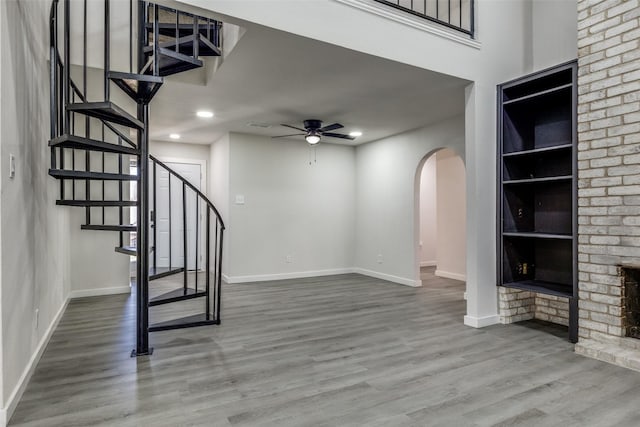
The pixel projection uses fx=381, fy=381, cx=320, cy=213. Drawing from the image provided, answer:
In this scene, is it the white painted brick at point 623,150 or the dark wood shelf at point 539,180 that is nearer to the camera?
the white painted brick at point 623,150

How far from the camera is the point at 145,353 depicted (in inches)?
116

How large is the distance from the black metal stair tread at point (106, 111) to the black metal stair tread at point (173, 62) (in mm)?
523

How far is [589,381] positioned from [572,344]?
2.48 feet

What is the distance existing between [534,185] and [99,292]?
5430mm

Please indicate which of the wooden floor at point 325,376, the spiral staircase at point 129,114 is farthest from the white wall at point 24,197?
the wooden floor at point 325,376

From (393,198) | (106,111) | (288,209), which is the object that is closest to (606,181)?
(393,198)

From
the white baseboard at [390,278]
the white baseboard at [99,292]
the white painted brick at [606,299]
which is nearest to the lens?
the white painted brick at [606,299]

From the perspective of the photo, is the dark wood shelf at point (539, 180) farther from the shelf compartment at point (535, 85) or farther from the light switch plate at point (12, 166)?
the light switch plate at point (12, 166)

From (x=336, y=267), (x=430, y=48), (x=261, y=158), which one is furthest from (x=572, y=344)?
(x=261, y=158)

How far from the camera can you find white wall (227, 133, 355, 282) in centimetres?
604

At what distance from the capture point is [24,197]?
8.02 ft

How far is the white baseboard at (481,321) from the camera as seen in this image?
3.67 meters

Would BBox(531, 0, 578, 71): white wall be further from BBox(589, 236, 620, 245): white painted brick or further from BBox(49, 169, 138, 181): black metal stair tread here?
BBox(49, 169, 138, 181): black metal stair tread

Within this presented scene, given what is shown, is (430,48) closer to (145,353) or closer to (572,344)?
(572,344)
